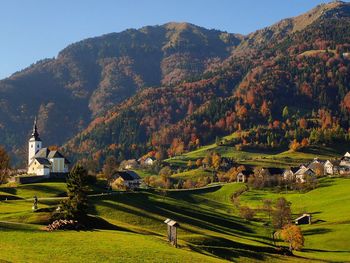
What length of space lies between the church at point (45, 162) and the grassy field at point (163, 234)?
2224 cm

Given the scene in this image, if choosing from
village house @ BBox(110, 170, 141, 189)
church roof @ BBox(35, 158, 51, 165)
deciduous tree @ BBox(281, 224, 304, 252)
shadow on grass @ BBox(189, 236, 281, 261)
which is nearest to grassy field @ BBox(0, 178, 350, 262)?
shadow on grass @ BBox(189, 236, 281, 261)

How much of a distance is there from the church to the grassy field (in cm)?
2224

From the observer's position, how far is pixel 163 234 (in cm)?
8231

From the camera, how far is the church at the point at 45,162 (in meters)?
151

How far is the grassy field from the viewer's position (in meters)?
53.4

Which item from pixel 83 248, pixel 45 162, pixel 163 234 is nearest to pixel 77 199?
pixel 163 234

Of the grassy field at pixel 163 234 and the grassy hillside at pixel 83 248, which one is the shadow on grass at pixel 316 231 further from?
the grassy hillside at pixel 83 248

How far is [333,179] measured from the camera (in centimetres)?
19650

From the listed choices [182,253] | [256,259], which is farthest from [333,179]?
[182,253]

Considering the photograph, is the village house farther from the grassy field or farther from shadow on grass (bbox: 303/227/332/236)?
shadow on grass (bbox: 303/227/332/236)

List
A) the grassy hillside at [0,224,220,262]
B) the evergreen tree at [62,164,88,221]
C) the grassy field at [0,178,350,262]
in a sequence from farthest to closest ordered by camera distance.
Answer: the evergreen tree at [62,164,88,221]
the grassy field at [0,178,350,262]
the grassy hillside at [0,224,220,262]

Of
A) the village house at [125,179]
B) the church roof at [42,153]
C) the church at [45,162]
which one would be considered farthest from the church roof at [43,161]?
the village house at [125,179]

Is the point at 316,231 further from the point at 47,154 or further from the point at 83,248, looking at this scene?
the point at 47,154

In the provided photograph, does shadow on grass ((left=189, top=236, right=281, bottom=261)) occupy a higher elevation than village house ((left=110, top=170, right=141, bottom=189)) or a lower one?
lower
